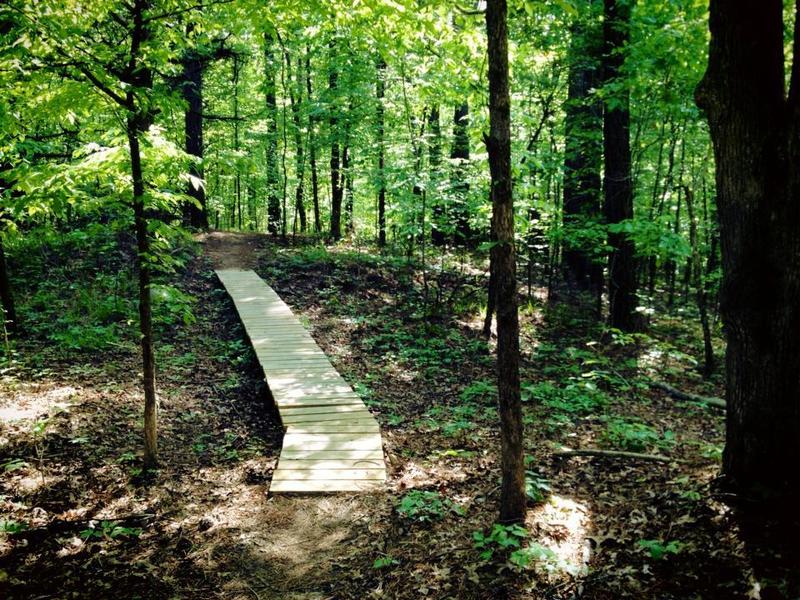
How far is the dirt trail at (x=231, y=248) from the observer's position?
16.2 meters

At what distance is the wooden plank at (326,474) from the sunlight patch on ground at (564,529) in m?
1.74

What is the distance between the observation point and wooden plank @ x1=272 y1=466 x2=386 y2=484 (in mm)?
5379

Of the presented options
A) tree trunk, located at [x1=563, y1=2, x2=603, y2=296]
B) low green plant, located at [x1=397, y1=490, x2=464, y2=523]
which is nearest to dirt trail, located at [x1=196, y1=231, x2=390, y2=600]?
low green plant, located at [x1=397, y1=490, x2=464, y2=523]

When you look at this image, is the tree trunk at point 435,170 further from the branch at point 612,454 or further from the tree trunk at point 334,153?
the branch at point 612,454

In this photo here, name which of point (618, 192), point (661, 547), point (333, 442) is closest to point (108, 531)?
point (333, 442)

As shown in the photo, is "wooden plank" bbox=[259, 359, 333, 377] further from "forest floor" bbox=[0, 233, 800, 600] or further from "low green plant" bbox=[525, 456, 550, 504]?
"low green plant" bbox=[525, 456, 550, 504]

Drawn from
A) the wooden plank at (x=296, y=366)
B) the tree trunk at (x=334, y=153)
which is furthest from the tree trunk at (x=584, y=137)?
the tree trunk at (x=334, y=153)

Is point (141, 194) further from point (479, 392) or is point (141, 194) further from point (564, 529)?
point (479, 392)

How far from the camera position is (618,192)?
10664 millimetres

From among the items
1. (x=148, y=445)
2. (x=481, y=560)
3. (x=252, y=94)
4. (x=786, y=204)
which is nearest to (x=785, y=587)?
(x=481, y=560)

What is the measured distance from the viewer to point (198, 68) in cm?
1848

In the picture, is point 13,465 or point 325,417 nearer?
point 13,465

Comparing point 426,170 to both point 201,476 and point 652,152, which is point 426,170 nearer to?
point 201,476

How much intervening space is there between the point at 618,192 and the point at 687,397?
182 inches
